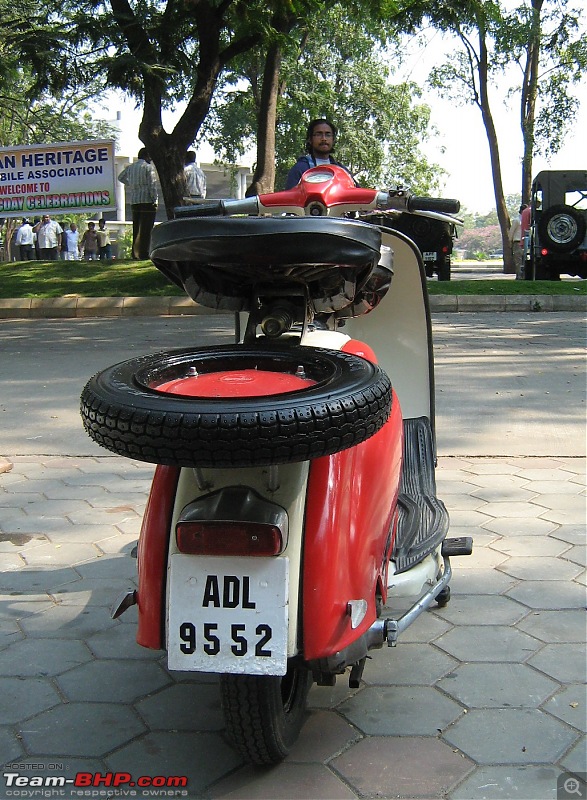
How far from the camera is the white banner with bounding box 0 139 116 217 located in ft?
47.1

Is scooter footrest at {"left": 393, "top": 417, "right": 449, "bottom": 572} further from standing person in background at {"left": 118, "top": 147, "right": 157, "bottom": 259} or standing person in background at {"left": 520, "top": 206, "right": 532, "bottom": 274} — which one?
standing person in background at {"left": 520, "top": 206, "right": 532, "bottom": 274}

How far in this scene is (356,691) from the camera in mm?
2496

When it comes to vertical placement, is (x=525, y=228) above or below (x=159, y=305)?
above

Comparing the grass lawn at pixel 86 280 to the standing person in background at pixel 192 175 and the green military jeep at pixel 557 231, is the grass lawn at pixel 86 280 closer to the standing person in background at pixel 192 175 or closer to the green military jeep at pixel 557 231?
the standing person in background at pixel 192 175

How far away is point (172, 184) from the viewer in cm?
1391

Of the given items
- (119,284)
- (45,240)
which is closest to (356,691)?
(119,284)

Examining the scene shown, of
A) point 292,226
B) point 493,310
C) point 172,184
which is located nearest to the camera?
point 292,226

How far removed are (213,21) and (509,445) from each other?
34.3 feet

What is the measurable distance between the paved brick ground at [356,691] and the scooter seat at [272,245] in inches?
48.7

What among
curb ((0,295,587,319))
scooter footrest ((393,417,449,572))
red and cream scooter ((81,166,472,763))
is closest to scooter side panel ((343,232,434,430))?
scooter footrest ((393,417,449,572))

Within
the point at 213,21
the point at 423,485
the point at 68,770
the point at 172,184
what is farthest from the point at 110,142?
the point at 68,770

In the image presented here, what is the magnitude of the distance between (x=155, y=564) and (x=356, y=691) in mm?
842

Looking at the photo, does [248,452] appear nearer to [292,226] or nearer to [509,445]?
[292,226]

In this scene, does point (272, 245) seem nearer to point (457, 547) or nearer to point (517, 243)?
point (457, 547)
